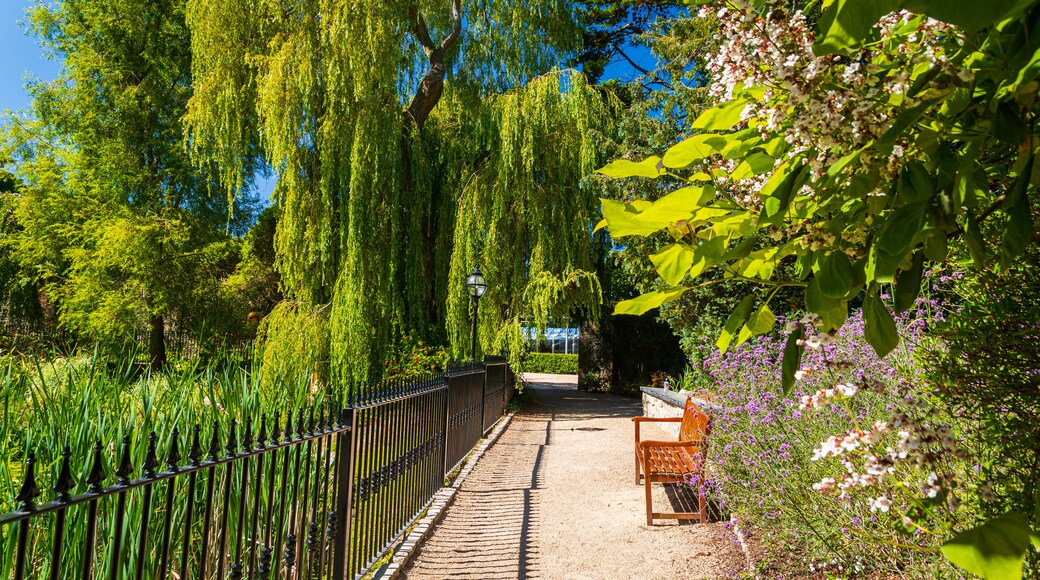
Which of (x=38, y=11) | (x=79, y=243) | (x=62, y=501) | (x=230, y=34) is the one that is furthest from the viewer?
(x=38, y=11)

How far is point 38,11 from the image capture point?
777 inches

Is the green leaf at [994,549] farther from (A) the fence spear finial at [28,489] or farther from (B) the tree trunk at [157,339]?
(B) the tree trunk at [157,339]

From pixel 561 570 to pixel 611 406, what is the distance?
39.5 feet

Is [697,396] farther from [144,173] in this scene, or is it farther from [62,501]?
[144,173]

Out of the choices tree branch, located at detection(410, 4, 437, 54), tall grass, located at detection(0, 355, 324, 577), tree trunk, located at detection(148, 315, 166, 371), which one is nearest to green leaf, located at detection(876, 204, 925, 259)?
tall grass, located at detection(0, 355, 324, 577)

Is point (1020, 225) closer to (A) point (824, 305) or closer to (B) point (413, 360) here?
(A) point (824, 305)

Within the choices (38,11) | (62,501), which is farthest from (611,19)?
(62,501)

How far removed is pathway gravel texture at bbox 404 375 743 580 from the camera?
4121mm

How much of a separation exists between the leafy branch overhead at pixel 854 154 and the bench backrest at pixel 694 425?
13.3 ft

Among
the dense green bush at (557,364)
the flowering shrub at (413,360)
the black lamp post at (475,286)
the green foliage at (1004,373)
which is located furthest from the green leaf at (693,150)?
the dense green bush at (557,364)

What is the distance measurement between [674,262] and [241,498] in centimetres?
206

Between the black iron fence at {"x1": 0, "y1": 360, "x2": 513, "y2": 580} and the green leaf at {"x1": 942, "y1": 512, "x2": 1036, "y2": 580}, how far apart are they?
1590 millimetres

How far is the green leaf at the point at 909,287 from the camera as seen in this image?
0.98 meters

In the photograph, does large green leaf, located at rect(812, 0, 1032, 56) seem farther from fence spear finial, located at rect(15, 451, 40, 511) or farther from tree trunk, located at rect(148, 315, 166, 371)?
tree trunk, located at rect(148, 315, 166, 371)
